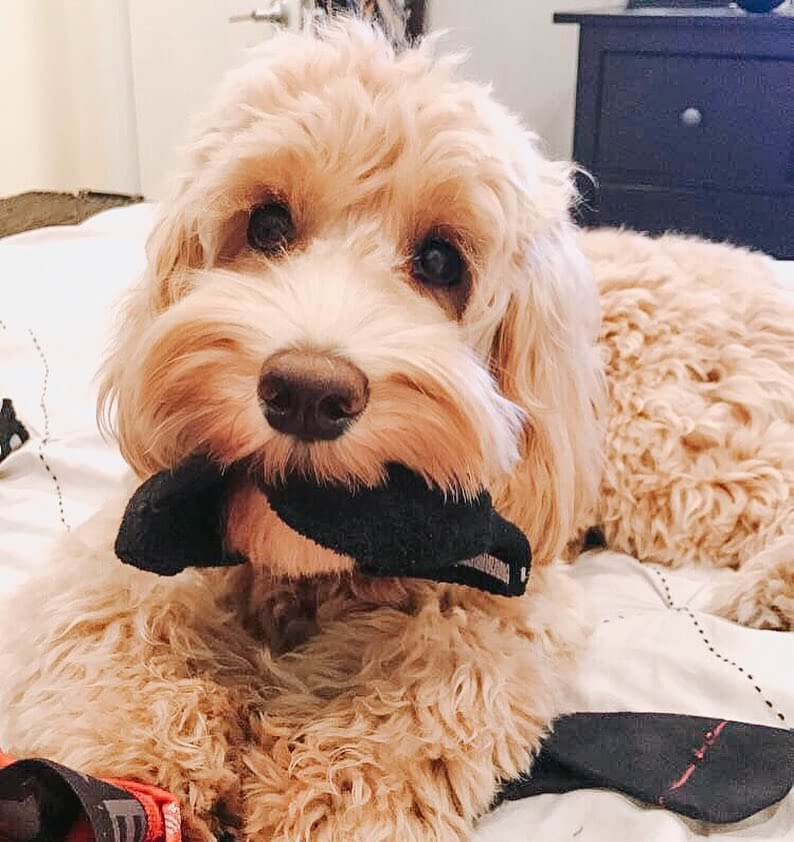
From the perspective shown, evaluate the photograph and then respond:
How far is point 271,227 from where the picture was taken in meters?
1.17

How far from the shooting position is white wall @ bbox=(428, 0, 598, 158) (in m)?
4.24

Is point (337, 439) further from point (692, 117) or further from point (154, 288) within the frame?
point (692, 117)

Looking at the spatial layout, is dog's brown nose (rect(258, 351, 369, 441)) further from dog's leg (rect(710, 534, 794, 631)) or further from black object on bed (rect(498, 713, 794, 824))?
dog's leg (rect(710, 534, 794, 631))

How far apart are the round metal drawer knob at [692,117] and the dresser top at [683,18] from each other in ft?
0.80

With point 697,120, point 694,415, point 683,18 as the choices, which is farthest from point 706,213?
point 694,415

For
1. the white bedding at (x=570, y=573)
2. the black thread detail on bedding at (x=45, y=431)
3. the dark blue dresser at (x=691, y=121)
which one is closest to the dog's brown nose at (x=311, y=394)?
the white bedding at (x=570, y=573)

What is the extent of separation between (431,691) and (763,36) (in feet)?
8.78

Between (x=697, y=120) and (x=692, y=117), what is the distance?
0.02m

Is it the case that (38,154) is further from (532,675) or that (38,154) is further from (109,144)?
(532,675)

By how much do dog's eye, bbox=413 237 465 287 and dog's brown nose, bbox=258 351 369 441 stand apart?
0.29 m

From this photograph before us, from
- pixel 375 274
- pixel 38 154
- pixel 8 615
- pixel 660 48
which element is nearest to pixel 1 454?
pixel 8 615

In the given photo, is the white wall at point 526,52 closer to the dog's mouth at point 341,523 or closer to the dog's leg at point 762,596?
the dog's leg at point 762,596

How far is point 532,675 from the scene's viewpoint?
111cm

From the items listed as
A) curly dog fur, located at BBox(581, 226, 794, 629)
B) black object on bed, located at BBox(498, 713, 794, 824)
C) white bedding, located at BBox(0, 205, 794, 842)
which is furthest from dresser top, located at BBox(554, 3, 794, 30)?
black object on bed, located at BBox(498, 713, 794, 824)
